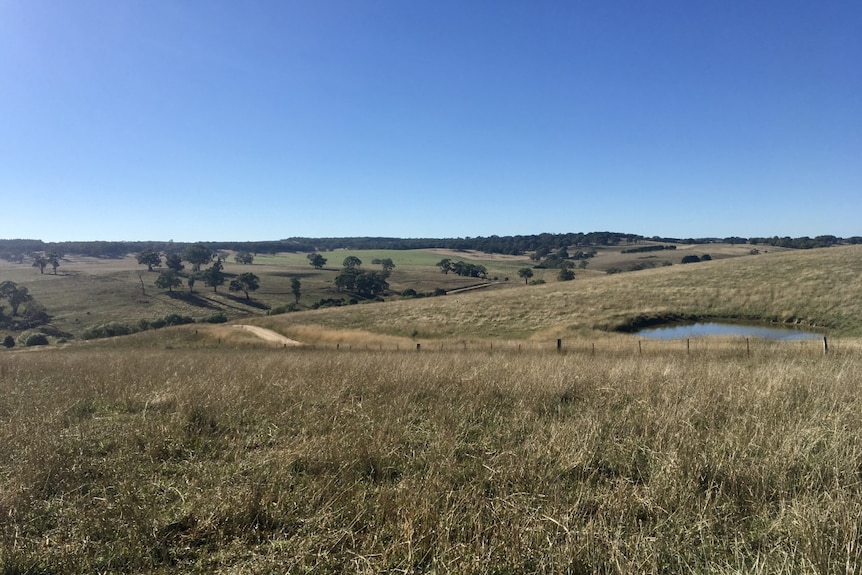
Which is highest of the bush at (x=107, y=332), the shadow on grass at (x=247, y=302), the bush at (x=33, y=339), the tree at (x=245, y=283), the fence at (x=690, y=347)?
the fence at (x=690, y=347)

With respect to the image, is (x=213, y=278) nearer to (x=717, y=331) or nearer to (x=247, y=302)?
(x=247, y=302)

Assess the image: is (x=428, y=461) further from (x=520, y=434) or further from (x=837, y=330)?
(x=837, y=330)

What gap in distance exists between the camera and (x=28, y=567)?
122 inches

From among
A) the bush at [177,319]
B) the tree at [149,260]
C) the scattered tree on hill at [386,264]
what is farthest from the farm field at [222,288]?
the tree at [149,260]

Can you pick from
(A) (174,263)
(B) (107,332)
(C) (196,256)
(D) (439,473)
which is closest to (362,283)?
(B) (107,332)

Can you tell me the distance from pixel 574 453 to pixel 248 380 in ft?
19.7

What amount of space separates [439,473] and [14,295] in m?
123

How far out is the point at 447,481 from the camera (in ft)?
13.0

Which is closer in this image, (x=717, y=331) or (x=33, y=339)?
(x=717, y=331)

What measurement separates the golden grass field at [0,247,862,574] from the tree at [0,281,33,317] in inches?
4433

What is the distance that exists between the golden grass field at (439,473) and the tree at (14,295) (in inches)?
4433

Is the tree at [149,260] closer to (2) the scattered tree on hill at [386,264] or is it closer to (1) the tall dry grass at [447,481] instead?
(2) the scattered tree on hill at [386,264]

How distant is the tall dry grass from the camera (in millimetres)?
3055

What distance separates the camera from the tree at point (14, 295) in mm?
90875
